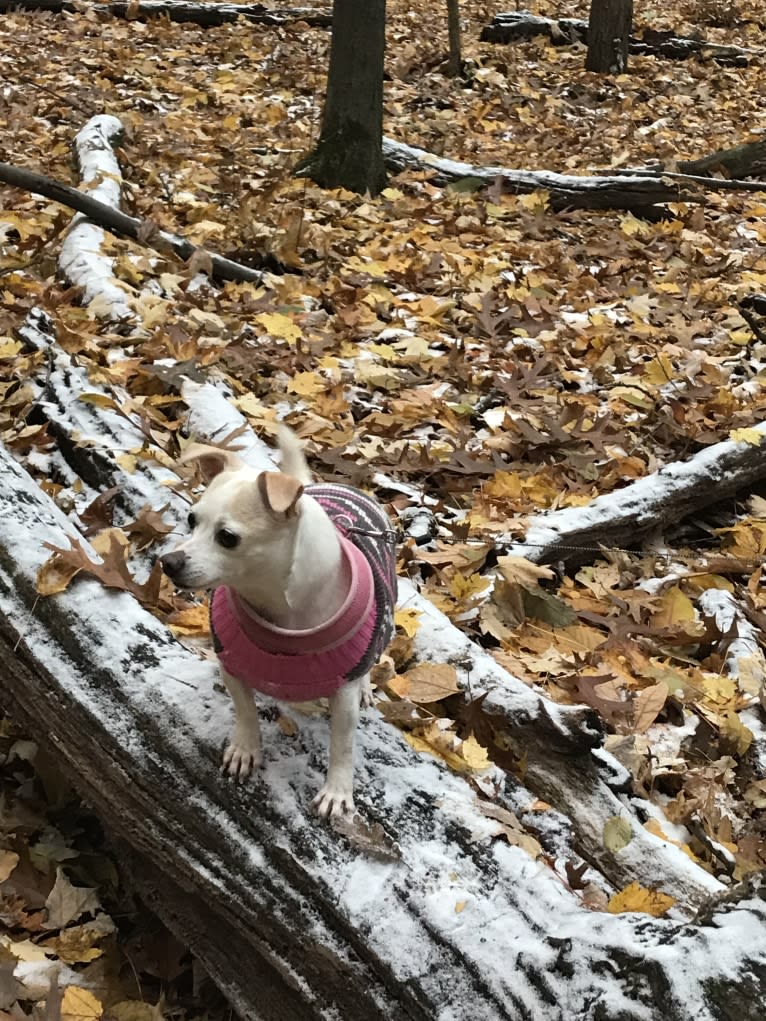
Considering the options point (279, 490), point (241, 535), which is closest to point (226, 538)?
point (241, 535)

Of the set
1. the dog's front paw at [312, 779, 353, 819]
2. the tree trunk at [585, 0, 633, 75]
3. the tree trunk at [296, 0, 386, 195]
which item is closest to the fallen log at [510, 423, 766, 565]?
the dog's front paw at [312, 779, 353, 819]

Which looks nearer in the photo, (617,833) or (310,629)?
(310,629)

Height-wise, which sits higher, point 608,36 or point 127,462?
point 608,36

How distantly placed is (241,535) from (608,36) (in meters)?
11.1

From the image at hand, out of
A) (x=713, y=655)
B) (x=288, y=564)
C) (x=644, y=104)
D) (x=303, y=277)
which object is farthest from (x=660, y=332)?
(x=644, y=104)

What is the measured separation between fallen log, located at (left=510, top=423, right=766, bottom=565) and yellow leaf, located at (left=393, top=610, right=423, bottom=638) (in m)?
0.48

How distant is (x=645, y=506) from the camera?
11.7ft

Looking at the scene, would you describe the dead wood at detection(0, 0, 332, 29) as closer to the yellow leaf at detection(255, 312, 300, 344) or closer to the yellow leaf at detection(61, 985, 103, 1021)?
the yellow leaf at detection(255, 312, 300, 344)

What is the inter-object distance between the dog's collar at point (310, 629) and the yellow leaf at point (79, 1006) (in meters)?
0.83

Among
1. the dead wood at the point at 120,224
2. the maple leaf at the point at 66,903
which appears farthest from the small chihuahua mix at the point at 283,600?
the dead wood at the point at 120,224

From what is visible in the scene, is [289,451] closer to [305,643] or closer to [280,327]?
[305,643]

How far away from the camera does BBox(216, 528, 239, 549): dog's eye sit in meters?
1.78

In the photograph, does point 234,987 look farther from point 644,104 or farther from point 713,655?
point 644,104

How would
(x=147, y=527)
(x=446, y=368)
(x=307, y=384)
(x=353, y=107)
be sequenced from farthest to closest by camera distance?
(x=353, y=107) → (x=446, y=368) → (x=307, y=384) → (x=147, y=527)
